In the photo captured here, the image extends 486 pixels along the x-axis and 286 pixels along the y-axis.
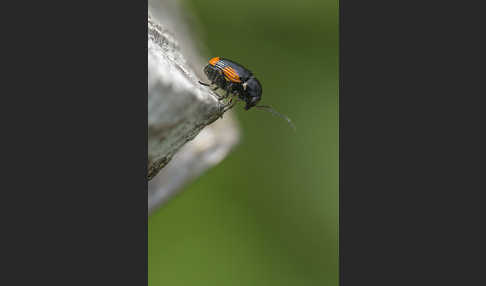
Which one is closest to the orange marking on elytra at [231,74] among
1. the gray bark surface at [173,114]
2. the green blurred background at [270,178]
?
the gray bark surface at [173,114]

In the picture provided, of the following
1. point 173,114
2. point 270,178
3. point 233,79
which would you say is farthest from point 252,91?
point 173,114

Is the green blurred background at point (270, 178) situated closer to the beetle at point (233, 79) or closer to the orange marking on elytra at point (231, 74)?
the beetle at point (233, 79)

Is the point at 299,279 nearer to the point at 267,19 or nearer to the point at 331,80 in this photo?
the point at 331,80

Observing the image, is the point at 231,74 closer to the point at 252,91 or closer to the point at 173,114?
the point at 252,91

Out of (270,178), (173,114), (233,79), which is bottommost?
(270,178)

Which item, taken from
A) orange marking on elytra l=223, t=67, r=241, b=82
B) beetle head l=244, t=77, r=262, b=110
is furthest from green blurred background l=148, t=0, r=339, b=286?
orange marking on elytra l=223, t=67, r=241, b=82

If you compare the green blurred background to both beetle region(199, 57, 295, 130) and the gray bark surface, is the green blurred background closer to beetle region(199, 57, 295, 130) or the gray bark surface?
beetle region(199, 57, 295, 130)
